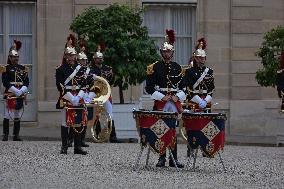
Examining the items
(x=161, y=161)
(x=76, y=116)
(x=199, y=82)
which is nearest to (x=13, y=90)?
(x=76, y=116)

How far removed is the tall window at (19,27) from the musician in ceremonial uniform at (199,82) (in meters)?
9.78

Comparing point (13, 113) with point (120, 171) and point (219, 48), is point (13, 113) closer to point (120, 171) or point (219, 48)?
point (219, 48)

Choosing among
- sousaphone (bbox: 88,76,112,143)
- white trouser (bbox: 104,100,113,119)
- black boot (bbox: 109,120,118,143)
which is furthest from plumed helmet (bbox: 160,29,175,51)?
black boot (bbox: 109,120,118,143)

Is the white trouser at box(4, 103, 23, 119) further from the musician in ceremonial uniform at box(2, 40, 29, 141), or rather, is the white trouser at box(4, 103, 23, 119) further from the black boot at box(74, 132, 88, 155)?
the black boot at box(74, 132, 88, 155)

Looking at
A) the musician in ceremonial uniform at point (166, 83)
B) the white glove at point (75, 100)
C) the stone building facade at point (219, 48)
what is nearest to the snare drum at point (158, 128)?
the musician in ceremonial uniform at point (166, 83)

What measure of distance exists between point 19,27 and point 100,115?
577cm

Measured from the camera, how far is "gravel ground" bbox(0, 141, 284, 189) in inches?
478

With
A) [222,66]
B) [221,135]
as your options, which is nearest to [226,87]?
[222,66]

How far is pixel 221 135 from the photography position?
13500mm

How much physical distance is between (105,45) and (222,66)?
4775mm

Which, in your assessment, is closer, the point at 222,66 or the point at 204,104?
the point at 204,104

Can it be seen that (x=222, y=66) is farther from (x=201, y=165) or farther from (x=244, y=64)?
(x=201, y=165)

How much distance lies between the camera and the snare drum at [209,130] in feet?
44.2

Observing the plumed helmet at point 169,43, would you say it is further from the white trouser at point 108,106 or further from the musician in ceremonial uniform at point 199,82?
the white trouser at point 108,106
